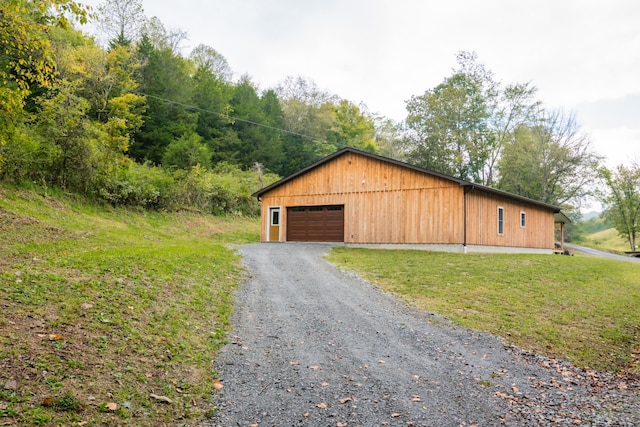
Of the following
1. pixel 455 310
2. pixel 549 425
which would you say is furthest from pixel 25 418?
pixel 455 310

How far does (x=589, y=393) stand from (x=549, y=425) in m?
1.45

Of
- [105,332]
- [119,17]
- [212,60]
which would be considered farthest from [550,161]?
[105,332]

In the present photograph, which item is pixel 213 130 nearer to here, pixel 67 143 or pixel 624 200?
pixel 67 143

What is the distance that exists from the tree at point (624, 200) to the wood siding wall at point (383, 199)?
38285 millimetres

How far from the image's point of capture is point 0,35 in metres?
6.80

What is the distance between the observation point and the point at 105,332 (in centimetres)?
487

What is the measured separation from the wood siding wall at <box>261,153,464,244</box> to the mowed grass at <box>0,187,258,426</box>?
1063 cm

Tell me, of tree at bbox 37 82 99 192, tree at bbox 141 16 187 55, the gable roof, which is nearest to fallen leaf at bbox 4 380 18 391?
tree at bbox 37 82 99 192

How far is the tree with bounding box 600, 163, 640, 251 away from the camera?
46750mm

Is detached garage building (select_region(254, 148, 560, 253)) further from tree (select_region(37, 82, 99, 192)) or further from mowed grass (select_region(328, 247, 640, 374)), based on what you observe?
tree (select_region(37, 82, 99, 192))

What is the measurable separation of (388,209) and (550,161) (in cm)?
2576

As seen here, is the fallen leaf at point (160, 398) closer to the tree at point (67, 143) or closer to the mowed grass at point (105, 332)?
the mowed grass at point (105, 332)

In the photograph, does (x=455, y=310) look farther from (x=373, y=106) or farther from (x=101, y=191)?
(x=373, y=106)

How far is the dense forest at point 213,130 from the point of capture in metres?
18.0
